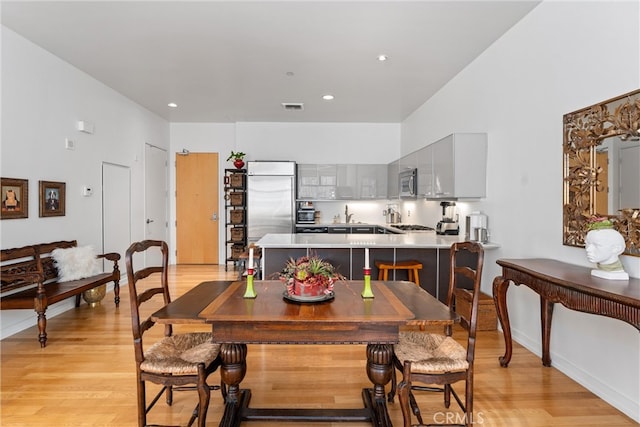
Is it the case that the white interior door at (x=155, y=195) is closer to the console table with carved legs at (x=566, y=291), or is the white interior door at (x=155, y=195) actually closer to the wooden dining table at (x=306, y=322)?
the wooden dining table at (x=306, y=322)

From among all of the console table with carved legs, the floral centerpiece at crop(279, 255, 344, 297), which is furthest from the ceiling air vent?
the floral centerpiece at crop(279, 255, 344, 297)

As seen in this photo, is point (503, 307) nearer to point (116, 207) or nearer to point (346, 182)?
point (346, 182)

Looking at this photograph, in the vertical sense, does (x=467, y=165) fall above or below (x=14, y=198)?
above

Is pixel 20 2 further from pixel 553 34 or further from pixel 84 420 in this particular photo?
pixel 553 34

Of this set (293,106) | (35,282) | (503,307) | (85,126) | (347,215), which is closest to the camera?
(503,307)

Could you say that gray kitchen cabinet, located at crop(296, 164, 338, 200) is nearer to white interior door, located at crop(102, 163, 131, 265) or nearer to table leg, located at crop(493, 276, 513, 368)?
white interior door, located at crop(102, 163, 131, 265)

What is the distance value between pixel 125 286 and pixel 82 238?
1.30 meters

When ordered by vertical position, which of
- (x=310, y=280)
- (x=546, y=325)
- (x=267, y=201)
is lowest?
(x=546, y=325)

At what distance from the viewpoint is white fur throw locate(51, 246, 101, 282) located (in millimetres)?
4176

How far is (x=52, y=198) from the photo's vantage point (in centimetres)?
430

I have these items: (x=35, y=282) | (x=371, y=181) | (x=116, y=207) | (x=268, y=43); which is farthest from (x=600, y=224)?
(x=116, y=207)

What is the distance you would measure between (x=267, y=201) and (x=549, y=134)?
4.91m

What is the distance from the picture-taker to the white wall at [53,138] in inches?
147

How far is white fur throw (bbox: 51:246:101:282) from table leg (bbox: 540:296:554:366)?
4534mm
